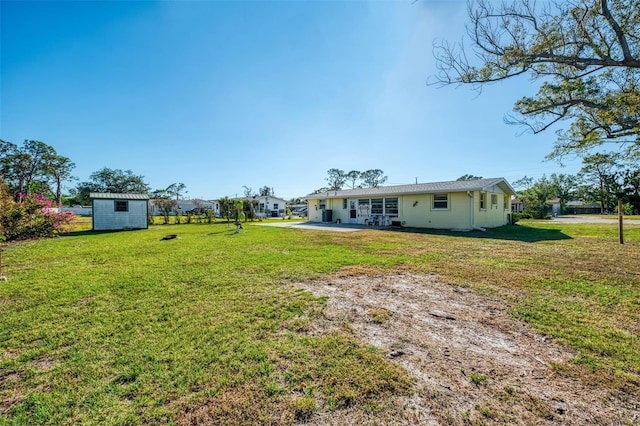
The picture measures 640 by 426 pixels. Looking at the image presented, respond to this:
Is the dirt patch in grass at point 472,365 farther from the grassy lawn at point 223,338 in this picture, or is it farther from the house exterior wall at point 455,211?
the house exterior wall at point 455,211

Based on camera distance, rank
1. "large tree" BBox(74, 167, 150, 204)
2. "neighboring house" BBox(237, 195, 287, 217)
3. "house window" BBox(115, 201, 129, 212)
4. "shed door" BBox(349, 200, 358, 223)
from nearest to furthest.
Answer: "house window" BBox(115, 201, 129, 212)
"shed door" BBox(349, 200, 358, 223)
"neighboring house" BBox(237, 195, 287, 217)
"large tree" BBox(74, 167, 150, 204)

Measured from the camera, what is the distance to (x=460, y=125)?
1473cm

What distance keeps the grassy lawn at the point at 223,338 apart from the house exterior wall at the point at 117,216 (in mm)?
12383

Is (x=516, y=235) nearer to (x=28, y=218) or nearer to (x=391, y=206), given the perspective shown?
(x=391, y=206)

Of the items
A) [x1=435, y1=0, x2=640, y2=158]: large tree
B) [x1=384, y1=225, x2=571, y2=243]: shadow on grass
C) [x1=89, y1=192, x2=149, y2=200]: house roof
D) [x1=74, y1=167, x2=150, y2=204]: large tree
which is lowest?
[x1=384, y1=225, x2=571, y2=243]: shadow on grass

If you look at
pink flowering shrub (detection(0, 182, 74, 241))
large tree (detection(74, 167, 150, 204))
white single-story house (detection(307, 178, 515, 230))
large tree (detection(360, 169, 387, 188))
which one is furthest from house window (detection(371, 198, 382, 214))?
large tree (detection(74, 167, 150, 204))

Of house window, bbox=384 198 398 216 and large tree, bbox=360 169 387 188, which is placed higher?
large tree, bbox=360 169 387 188

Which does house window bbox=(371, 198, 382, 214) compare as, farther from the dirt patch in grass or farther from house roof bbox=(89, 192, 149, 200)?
house roof bbox=(89, 192, 149, 200)

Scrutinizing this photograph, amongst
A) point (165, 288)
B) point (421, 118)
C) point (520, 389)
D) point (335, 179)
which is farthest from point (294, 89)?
point (335, 179)

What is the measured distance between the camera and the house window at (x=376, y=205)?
17.7 meters

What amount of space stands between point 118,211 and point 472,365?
21058 millimetres

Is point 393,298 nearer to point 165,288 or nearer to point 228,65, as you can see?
point 165,288

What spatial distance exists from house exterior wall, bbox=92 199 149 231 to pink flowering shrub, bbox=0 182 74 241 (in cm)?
267

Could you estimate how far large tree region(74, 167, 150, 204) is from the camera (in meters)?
50.2
